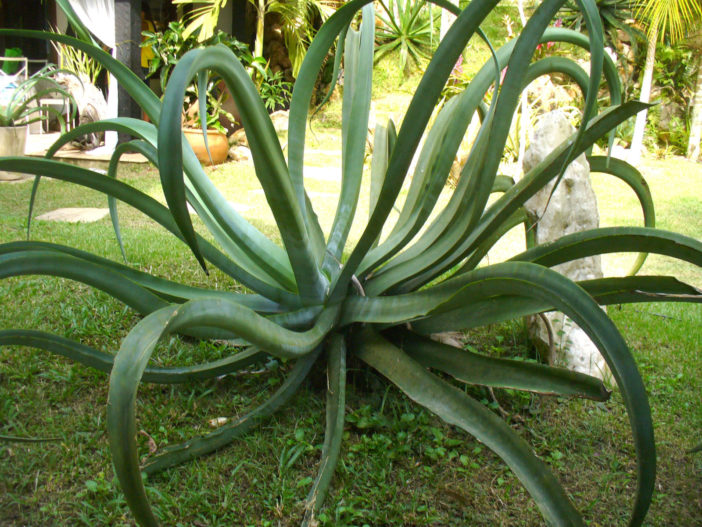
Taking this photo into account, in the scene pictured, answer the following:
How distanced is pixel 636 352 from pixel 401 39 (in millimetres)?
7920

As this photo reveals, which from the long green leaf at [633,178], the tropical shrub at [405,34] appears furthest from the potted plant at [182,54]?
the long green leaf at [633,178]

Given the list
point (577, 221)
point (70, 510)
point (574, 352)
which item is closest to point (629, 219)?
point (577, 221)

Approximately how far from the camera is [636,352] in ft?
7.41

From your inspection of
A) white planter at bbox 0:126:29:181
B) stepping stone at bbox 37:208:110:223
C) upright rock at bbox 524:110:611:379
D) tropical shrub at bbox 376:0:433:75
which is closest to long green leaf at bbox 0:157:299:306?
upright rock at bbox 524:110:611:379

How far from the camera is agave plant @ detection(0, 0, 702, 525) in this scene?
39.5 inches

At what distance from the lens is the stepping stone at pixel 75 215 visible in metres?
4.18

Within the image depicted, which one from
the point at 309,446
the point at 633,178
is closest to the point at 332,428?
the point at 309,446

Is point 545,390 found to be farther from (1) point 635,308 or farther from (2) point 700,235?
(2) point 700,235

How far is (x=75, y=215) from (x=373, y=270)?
326cm

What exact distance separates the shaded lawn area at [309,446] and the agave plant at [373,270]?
105 millimetres

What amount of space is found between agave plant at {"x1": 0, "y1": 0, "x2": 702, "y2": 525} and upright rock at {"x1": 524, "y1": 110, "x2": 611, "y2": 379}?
37 cm

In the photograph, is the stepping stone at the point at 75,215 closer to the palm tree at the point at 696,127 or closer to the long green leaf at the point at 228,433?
the long green leaf at the point at 228,433

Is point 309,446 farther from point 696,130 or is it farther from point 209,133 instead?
point 696,130

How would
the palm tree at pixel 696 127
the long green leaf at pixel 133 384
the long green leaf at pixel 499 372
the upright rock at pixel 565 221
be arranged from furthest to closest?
the palm tree at pixel 696 127 < the upright rock at pixel 565 221 < the long green leaf at pixel 499 372 < the long green leaf at pixel 133 384
